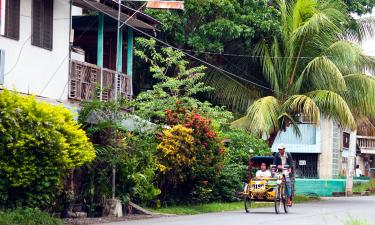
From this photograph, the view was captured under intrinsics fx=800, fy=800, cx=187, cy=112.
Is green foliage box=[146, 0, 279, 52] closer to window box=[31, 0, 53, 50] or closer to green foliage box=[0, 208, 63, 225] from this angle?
window box=[31, 0, 53, 50]

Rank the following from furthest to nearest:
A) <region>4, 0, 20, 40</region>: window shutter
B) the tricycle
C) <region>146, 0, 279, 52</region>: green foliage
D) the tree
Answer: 1. the tree
2. <region>146, 0, 279, 52</region>: green foliage
3. the tricycle
4. <region>4, 0, 20, 40</region>: window shutter

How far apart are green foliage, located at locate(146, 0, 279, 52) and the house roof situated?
185 inches

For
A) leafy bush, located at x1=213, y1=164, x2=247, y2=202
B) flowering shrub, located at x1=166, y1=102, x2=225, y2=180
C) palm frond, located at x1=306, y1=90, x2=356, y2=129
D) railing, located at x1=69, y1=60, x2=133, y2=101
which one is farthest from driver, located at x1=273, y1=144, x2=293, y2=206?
palm frond, located at x1=306, y1=90, x2=356, y2=129

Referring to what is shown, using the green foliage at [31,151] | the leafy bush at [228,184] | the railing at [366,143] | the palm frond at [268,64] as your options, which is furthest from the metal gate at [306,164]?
the green foliage at [31,151]

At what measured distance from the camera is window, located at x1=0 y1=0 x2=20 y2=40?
1981cm

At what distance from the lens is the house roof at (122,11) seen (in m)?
23.3

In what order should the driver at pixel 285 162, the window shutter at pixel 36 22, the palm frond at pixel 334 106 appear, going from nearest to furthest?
the window shutter at pixel 36 22 < the driver at pixel 285 162 < the palm frond at pixel 334 106

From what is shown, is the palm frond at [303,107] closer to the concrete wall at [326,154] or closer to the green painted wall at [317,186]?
the green painted wall at [317,186]

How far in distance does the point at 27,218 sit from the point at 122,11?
1063cm

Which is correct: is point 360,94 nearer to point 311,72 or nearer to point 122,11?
point 311,72

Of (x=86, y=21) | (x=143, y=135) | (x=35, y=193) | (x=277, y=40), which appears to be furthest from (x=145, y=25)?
(x=35, y=193)

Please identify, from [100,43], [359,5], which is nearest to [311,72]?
[359,5]

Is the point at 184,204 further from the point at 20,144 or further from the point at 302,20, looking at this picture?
the point at 302,20

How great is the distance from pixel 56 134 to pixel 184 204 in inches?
332
